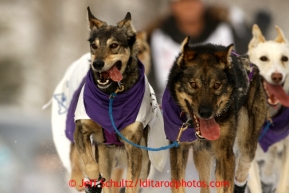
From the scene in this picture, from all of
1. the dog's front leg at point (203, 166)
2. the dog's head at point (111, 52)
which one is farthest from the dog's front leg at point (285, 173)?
the dog's head at point (111, 52)

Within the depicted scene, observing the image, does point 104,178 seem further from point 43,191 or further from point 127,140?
point 43,191

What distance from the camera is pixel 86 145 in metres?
3.03

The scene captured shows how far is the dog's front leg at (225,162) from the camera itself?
2.83m

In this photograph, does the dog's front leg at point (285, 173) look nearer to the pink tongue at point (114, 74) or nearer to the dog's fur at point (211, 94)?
the dog's fur at point (211, 94)

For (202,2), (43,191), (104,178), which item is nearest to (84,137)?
(104,178)

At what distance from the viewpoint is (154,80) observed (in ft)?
19.3

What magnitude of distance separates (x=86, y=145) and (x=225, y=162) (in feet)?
2.31

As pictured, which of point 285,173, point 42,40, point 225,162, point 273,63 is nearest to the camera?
point 225,162

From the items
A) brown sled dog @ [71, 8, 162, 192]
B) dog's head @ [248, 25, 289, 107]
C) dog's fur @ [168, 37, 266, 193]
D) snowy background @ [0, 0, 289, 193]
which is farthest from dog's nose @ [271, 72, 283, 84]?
snowy background @ [0, 0, 289, 193]

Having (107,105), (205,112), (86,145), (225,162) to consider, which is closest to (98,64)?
(107,105)

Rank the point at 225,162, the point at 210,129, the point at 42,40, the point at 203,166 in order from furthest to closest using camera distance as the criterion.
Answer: the point at 42,40 < the point at 203,166 < the point at 225,162 < the point at 210,129

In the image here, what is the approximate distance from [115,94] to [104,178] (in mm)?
586

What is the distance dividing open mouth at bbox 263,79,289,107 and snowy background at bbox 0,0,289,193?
2.58 metres

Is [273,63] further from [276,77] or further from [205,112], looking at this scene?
[205,112]
